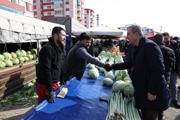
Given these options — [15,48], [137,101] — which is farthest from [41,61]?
[15,48]

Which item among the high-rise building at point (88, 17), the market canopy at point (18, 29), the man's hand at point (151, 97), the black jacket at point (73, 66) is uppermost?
the high-rise building at point (88, 17)

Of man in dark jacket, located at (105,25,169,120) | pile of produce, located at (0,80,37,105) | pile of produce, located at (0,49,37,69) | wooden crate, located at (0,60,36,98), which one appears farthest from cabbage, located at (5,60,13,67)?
man in dark jacket, located at (105,25,169,120)

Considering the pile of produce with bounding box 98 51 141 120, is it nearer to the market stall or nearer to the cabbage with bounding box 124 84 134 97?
the cabbage with bounding box 124 84 134 97

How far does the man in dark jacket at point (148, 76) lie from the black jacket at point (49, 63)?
4.74ft

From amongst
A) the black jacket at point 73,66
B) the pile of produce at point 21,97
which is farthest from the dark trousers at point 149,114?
the pile of produce at point 21,97

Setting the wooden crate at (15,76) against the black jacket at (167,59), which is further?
the wooden crate at (15,76)

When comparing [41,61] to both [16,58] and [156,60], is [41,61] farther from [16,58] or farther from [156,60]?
[16,58]

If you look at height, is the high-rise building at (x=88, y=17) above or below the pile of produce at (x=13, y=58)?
above

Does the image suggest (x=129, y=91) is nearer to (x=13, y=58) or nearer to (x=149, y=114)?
(x=149, y=114)

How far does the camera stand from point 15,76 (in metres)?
9.27

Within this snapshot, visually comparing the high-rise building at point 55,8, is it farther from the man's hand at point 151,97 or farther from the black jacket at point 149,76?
the man's hand at point 151,97

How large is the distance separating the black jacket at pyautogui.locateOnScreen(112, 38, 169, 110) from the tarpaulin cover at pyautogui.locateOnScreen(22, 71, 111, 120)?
20.7 inches

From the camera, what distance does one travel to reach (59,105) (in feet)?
11.5

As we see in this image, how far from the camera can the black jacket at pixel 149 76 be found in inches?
144
